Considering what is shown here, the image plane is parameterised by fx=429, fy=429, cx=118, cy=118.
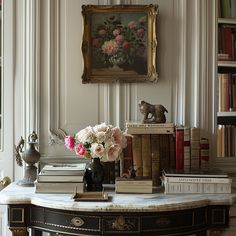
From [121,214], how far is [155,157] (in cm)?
49

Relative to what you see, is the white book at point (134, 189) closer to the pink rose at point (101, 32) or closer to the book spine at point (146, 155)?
the book spine at point (146, 155)

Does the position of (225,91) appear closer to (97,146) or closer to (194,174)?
(194,174)

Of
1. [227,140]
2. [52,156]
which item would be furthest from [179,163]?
[52,156]

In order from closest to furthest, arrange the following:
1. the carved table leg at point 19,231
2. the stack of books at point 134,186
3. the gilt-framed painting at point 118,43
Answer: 1. the carved table leg at point 19,231
2. the stack of books at point 134,186
3. the gilt-framed painting at point 118,43

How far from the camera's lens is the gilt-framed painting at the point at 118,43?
2.60 metres

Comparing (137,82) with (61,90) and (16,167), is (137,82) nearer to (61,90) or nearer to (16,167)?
(61,90)

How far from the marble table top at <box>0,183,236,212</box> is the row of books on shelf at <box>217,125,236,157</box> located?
0.45 metres

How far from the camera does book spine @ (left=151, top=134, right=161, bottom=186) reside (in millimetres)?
2398

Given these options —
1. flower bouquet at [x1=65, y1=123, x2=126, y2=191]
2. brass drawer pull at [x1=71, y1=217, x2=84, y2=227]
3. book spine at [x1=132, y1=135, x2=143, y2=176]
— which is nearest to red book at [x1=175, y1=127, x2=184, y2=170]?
book spine at [x1=132, y1=135, x2=143, y2=176]

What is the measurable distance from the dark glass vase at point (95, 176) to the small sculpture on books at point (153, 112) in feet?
1.20

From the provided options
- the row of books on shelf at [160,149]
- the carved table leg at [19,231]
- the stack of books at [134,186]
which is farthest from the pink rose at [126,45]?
the carved table leg at [19,231]

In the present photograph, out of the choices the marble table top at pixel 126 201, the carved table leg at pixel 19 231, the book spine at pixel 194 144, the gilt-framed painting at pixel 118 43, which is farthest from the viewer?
the gilt-framed painting at pixel 118 43

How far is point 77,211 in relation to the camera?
6.66 ft

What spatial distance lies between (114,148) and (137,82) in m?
0.53
